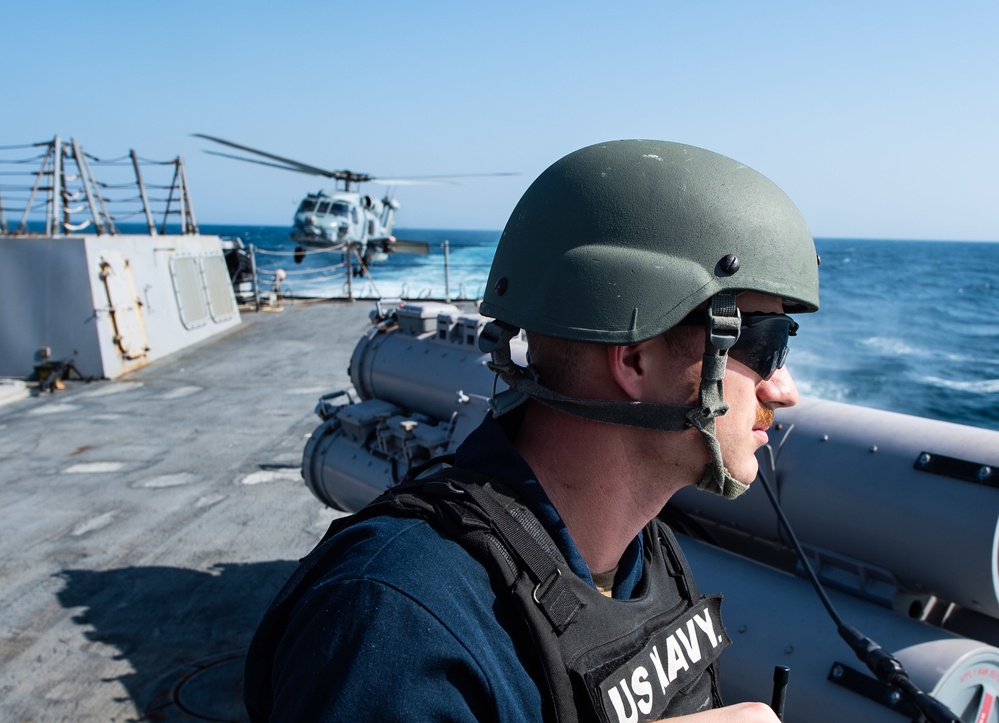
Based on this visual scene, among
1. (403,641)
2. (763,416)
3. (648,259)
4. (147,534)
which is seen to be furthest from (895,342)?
(403,641)

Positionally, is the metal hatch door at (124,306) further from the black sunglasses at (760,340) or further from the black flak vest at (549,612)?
the black sunglasses at (760,340)

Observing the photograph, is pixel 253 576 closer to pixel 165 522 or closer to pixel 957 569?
pixel 165 522

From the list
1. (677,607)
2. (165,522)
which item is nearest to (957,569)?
(677,607)

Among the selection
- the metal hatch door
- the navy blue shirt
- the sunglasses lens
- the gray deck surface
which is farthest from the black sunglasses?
the metal hatch door

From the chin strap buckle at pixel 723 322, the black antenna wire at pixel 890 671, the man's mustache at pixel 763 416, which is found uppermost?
the chin strap buckle at pixel 723 322

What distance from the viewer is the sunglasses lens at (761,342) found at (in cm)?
137

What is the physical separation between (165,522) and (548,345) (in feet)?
15.4

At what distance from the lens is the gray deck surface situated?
352 cm

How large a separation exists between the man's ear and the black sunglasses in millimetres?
88

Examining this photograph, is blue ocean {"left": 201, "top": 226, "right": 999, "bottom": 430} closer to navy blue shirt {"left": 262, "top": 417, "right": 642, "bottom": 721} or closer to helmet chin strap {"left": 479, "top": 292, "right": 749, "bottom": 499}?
helmet chin strap {"left": 479, "top": 292, "right": 749, "bottom": 499}

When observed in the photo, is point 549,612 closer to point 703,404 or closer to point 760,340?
point 703,404

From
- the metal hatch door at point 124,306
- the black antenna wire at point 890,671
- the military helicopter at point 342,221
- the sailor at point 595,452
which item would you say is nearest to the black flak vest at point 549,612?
the sailor at point 595,452

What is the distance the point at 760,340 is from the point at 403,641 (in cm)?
82

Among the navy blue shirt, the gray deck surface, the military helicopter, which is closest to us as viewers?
the navy blue shirt
